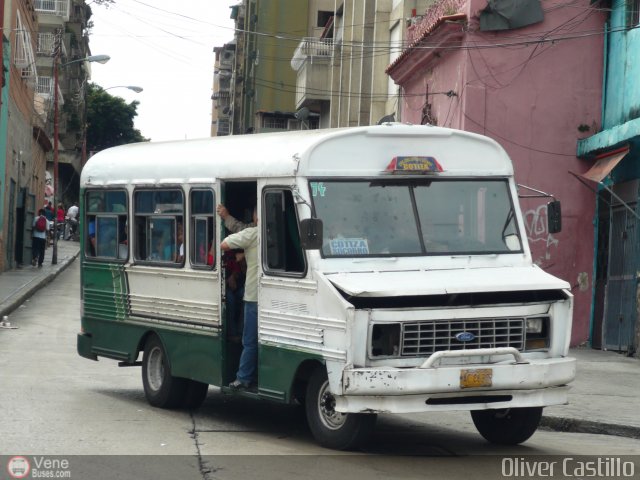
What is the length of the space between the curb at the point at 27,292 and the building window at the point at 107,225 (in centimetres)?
1017

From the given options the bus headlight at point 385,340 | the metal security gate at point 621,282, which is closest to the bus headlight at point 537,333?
the bus headlight at point 385,340

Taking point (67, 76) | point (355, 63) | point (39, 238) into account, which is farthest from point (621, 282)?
point (67, 76)

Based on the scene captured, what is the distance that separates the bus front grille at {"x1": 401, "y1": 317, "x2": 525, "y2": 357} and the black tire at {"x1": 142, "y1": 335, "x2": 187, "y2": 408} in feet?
11.8

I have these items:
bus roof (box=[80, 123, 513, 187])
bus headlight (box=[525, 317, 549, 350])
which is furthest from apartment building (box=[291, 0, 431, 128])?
bus headlight (box=[525, 317, 549, 350])

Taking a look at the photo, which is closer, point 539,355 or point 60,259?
point 539,355

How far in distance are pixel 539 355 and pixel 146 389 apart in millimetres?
4586

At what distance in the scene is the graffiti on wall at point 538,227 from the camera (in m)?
20.5

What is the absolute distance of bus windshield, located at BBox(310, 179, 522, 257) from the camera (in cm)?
998

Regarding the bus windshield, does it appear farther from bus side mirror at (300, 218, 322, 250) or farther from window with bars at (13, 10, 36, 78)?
window with bars at (13, 10, 36, 78)

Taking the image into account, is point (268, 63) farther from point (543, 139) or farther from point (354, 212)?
point (354, 212)

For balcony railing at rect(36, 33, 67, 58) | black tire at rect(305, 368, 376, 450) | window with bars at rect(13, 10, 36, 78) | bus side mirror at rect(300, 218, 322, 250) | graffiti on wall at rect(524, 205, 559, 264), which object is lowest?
black tire at rect(305, 368, 376, 450)

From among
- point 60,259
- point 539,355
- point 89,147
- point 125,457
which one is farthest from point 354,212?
point 89,147

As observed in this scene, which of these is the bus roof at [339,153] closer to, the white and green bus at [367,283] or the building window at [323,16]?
the white and green bus at [367,283]

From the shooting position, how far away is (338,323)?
9.32m
